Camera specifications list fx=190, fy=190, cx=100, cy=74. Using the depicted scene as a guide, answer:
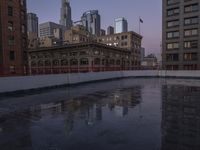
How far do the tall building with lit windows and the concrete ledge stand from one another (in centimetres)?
1875

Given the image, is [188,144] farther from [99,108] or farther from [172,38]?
[172,38]

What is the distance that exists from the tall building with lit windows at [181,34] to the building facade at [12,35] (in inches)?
1588

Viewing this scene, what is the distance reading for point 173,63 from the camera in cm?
5953

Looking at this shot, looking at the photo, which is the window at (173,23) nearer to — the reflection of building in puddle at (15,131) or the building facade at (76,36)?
the building facade at (76,36)

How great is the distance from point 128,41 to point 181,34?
1298 inches

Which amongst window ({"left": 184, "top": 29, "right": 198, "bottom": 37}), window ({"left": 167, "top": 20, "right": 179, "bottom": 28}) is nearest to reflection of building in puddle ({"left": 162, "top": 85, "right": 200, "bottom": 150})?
window ({"left": 184, "top": 29, "right": 198, "bottom": 37})

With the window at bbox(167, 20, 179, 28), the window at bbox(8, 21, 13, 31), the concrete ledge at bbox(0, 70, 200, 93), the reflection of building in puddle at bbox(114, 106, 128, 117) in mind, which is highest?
the window at bbox(167, 20, 179, 28)

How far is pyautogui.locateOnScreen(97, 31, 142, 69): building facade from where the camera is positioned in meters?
88.8

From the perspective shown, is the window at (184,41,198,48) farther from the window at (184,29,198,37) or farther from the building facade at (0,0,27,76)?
the building facade at (0,0,27,76)

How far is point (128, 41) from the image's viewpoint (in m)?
88.7

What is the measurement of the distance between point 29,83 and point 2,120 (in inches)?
420

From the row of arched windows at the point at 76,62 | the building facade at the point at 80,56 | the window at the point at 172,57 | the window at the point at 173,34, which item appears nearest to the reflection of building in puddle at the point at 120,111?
the building facade at the point at 80,56

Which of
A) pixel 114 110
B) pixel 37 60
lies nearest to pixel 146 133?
pixel 114 110

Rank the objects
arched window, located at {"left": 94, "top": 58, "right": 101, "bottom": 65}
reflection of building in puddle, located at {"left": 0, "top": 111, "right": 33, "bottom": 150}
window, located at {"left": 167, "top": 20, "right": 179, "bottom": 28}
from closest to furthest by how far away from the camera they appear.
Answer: reflection of building in puddle, located at {"left": 0, "top": 111, "right": 33, "bottom": 150}
window, located at {"left": 167, "top": 20, "right": 179, "bottom": 28}
arched window, located at {"left": 94, "top": 58, "right": 101, "bottom": 65}
